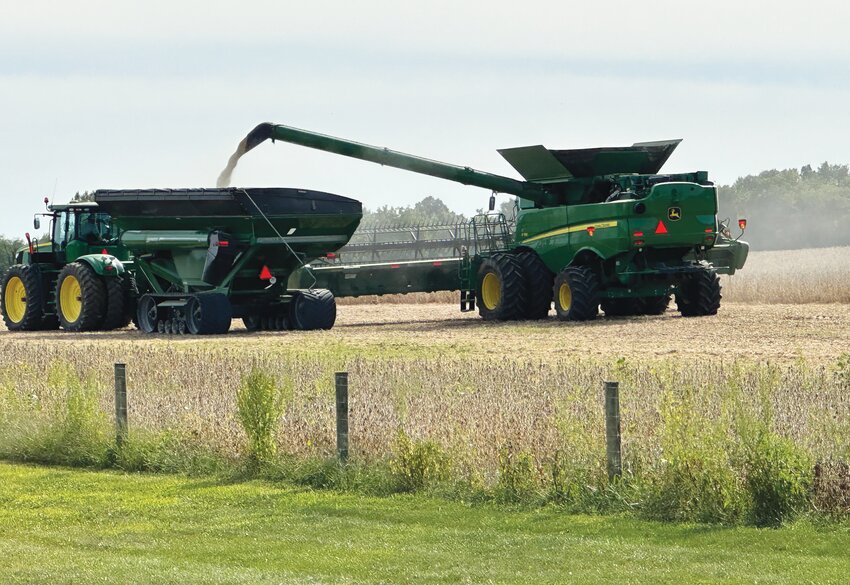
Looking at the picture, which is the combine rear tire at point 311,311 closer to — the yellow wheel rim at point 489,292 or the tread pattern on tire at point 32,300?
the yellow wheel rim at point 489,292

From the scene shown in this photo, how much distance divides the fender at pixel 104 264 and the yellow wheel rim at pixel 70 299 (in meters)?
0.72

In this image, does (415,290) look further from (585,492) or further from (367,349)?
(585,492)

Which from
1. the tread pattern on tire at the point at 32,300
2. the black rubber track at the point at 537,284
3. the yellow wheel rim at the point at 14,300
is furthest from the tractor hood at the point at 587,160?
the yellow wheel rim at the point at 14,300

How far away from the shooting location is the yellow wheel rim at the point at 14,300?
30.9 metres

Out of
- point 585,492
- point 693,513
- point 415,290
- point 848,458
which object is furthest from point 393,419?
point 415,290

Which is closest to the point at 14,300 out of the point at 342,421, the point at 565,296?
the point at 565,296

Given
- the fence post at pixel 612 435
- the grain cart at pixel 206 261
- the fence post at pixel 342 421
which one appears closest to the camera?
the fence post at pixel 612 435

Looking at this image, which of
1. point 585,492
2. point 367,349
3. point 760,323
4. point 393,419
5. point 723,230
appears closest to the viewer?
point 585,492

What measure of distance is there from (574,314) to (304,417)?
14155 millimetres

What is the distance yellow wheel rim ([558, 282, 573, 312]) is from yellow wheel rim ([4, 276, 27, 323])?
1183 cm

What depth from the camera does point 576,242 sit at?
86.8 feet

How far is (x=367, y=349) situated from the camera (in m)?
21.5

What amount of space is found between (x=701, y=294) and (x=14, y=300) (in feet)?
47.9

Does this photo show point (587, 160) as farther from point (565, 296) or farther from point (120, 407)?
point (120, 407)
